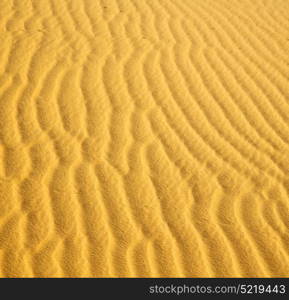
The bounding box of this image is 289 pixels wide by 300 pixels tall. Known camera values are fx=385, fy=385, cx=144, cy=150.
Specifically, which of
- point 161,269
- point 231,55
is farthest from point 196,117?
point 161,269

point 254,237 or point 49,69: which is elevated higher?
point 49,69

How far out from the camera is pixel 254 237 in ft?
9.60

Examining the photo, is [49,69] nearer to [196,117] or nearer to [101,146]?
[101,146]

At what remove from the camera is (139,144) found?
11.6ft

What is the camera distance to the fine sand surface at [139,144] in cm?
276

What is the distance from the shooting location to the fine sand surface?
A: 276 cm

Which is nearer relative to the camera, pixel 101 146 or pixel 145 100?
pixel 101 146

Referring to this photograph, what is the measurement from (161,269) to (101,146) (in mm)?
1286

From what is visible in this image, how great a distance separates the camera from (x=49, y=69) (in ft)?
13.8
